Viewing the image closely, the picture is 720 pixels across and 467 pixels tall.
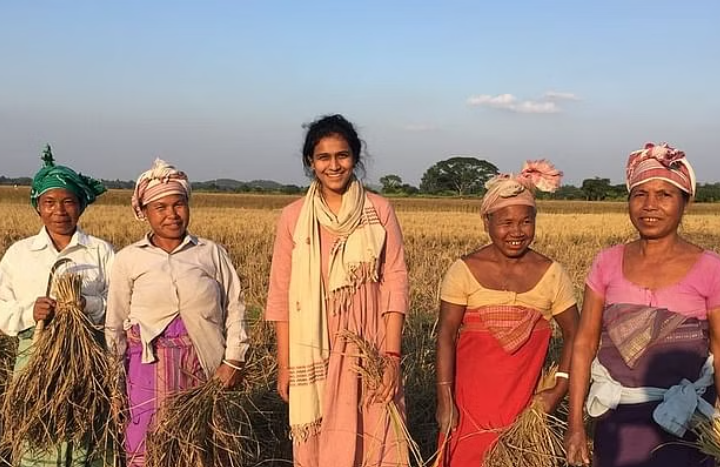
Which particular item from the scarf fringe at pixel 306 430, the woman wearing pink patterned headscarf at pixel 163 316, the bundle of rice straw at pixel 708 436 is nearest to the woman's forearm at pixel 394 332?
the scarf fringe at pixel 306 430

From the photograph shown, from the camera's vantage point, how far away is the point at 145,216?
3166 millimetres

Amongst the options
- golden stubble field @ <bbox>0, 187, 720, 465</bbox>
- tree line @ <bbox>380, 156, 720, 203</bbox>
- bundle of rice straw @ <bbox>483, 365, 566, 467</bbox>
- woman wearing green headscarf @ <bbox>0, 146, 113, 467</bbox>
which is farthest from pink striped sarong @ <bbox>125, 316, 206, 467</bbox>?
tree line @ <bbox>380, 156, 720, 203</bbox>

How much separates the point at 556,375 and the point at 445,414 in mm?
465

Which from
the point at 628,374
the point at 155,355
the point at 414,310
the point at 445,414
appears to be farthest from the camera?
the point at 414,310

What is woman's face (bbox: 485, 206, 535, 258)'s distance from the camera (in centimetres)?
283

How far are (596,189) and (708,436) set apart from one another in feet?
213

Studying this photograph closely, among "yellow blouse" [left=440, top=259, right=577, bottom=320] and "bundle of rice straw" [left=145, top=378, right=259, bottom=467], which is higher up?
"yellow blouse" [left=440, top=259, right=577, bottom=320]

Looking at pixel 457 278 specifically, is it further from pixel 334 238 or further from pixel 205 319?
Result: pixel 205 319

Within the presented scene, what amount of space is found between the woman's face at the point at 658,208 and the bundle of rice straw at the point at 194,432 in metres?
1.79

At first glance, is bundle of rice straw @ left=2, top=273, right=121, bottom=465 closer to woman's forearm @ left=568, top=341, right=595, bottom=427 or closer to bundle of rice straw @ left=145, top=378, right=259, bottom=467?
bundle of rice straw @ left=145, top=378, right=259, bottom=467

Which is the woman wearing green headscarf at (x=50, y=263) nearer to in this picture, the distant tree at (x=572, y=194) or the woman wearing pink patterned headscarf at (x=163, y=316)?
the woman wearing pink patterned headscarf at (x=163, y=316)

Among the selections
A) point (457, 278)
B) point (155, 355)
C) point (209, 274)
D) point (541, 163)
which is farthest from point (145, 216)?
point (541, 163)

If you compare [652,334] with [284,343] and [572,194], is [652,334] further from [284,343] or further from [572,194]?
[572,194]

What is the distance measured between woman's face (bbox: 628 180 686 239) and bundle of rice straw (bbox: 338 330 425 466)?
1.07 meters
